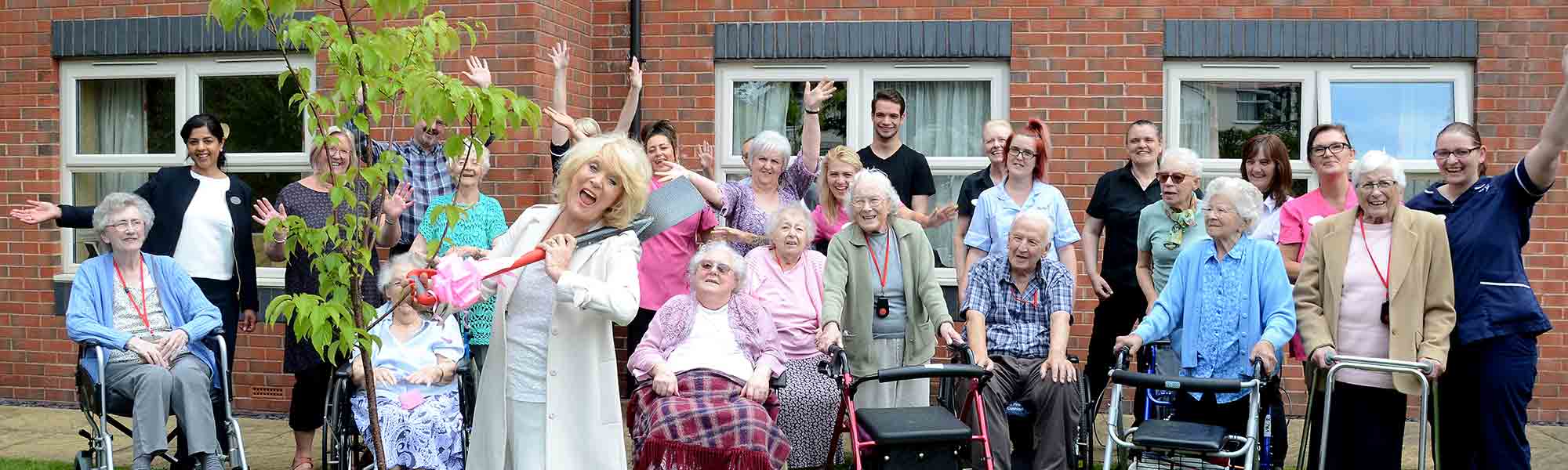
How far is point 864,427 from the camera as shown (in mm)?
5113

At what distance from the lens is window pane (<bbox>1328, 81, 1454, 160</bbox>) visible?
758cm

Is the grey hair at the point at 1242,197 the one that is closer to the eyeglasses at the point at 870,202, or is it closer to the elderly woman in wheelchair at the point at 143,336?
the eyeglasses at the point at 870,202

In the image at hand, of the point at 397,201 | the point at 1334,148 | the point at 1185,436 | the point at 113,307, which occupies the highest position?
the point at 1334,148

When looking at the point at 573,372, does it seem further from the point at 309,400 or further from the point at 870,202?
the point at 309,400

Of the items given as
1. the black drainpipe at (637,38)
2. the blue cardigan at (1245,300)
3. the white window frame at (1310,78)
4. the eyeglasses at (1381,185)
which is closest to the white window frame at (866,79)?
the black drainpipe at (637,38)

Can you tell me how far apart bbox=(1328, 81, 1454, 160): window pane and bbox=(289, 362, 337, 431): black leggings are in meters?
5.42

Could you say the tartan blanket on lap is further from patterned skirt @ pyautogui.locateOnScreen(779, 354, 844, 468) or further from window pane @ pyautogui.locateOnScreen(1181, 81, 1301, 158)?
window pane @ pyautogui.locateOnScreen(1181, 81, 1301, 158)

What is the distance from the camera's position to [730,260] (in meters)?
5.57

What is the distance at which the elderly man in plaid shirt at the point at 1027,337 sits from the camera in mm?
5711

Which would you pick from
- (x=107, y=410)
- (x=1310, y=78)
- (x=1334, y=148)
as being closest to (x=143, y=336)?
(x=107, y=410)

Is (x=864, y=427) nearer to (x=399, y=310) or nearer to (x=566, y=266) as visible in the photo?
(x=566, y=266)

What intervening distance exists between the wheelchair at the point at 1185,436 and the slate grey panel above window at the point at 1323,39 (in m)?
2.82

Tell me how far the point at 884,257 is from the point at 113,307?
3243 mm

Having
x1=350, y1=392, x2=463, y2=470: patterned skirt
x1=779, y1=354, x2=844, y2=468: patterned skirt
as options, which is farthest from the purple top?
x1=350, y1=392, x2=463, y2=470: patterned skirt
